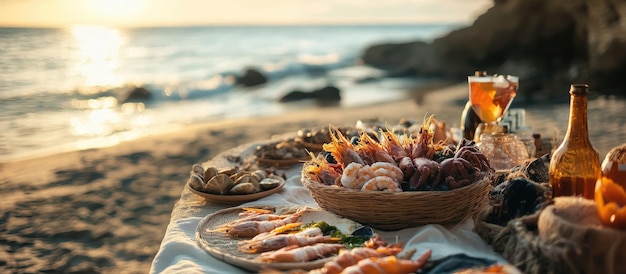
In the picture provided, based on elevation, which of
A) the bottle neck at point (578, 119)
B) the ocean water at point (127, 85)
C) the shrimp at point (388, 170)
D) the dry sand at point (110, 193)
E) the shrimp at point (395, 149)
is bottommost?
the dry sand at point (110, 193)

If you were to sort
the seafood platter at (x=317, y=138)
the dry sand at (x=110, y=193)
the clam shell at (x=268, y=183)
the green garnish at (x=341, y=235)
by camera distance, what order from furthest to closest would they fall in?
the dry sand at (x=110, y=193), the seafood platter at (x=317, y=138), the clam shell at (x=268, y=183), the green garnish at (x=341, y=235)

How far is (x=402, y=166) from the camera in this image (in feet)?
6.13

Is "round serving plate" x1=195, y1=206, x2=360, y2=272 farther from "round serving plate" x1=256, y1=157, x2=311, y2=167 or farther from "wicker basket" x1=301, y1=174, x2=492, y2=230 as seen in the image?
"round serving plate" x1=256, y1=157, x2=311, y2=167

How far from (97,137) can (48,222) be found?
202 inches

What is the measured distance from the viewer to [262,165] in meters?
2.90

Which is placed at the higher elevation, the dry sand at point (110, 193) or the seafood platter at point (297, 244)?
the seafood platter at point (297, 244)

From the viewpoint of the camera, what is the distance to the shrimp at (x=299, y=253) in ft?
5.00

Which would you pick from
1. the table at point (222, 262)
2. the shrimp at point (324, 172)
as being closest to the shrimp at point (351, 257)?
the table at point (222, 262)

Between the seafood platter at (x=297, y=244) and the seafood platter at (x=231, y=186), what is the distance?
0.65ft

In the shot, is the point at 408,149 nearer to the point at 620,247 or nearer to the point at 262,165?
the point at 620,247

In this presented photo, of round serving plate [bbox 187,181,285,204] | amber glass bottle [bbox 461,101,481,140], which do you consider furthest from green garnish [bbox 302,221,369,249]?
amber glass bottle [bbox 461,101,481,140]

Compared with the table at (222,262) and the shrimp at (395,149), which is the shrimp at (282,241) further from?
the shrimp at (395,149)

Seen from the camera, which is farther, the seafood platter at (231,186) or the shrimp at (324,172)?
the seafood platter at (231,186)

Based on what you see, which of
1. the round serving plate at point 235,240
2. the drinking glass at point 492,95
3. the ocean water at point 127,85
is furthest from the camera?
the ocean water at point 127,85
